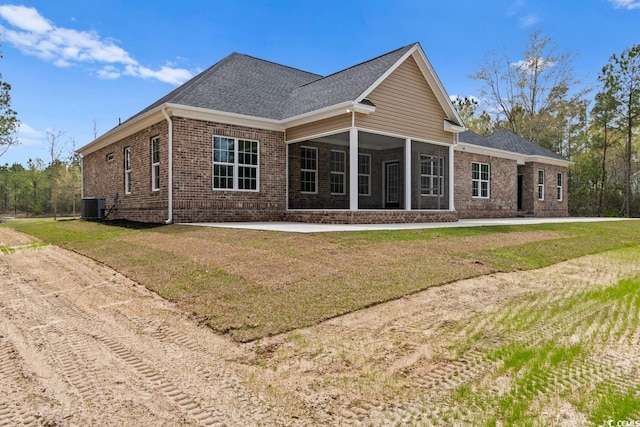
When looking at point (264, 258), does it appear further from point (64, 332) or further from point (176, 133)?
point (176, 133)

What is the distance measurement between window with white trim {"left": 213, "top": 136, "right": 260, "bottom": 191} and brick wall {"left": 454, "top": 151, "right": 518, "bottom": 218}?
1024 centimetres

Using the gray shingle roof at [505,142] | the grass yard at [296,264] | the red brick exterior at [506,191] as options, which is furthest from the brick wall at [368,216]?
the gray shingle roof at [505,142]

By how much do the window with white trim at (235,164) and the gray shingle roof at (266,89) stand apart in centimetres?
102

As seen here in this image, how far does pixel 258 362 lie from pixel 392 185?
54.8ft

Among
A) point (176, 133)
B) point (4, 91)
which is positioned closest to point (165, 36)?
point (176, 133)

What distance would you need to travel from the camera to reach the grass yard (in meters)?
4.32

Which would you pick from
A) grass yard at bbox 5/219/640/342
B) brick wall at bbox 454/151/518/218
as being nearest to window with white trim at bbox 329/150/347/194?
brick wall at bbox 454/151/518/218

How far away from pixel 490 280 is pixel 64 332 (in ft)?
17.5

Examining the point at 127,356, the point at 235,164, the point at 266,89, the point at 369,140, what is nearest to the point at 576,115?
the point at 369,140

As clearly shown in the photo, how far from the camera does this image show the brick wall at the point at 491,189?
63.3 ft

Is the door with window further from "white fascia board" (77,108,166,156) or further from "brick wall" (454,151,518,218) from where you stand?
"white fascia board" (77,108,166,156)

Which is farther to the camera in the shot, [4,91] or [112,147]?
[4,91]

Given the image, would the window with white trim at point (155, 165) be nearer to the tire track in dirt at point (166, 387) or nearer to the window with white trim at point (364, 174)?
the window with white trim at point (364, 174)

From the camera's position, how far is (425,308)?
4477 mm
